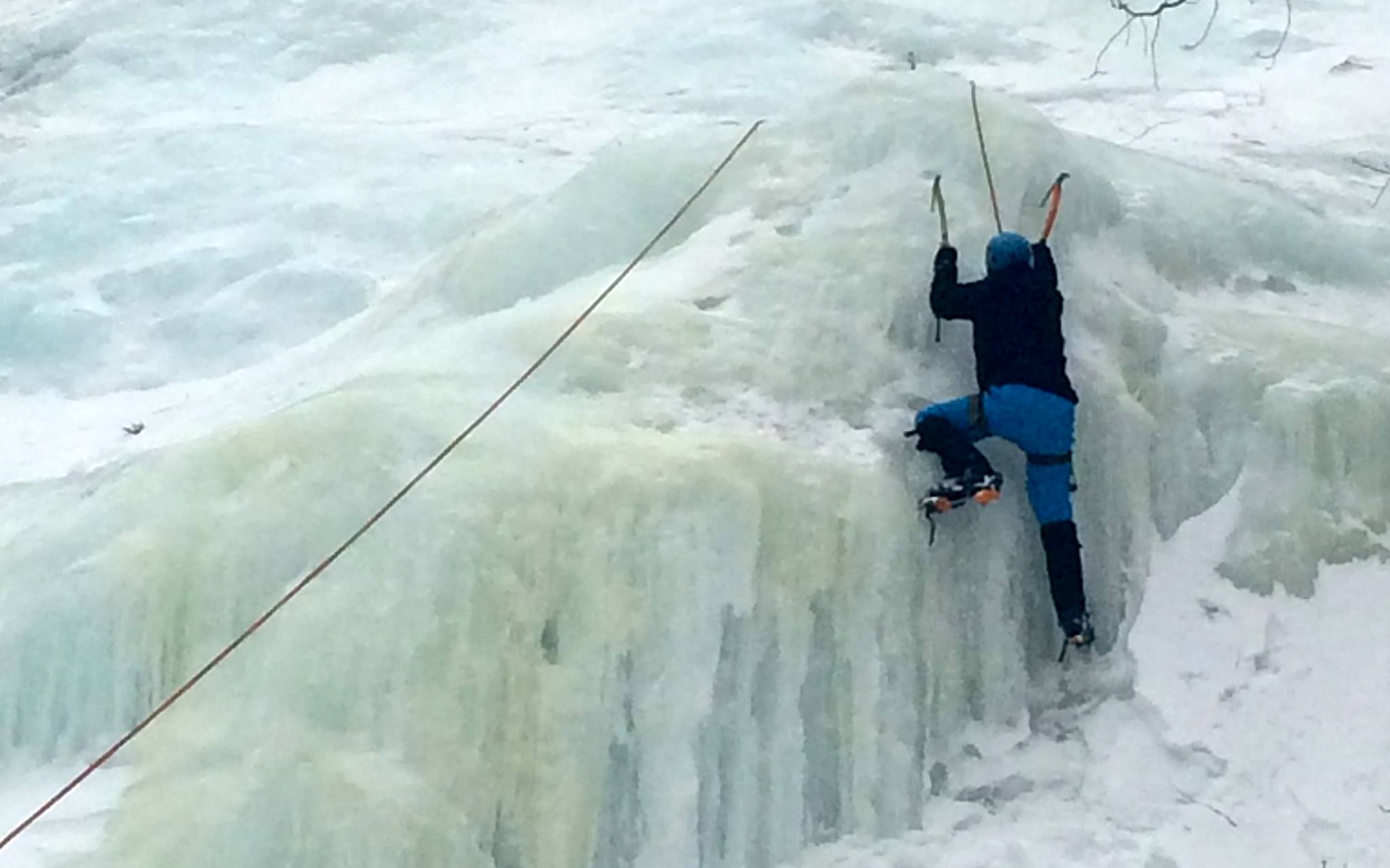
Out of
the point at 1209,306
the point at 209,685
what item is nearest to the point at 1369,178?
the point at 1209,306

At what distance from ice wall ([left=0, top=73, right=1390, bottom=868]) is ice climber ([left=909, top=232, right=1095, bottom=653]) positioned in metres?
0.15

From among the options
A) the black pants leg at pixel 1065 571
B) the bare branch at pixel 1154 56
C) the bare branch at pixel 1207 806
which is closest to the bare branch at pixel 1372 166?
the bare branch at pixel 1154 56

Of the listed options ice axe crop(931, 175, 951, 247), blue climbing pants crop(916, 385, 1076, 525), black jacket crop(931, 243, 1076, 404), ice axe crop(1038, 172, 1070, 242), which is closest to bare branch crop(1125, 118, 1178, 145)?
ice axe crop(1038, 172, 1070, 242)

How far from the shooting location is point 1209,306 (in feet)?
19.1

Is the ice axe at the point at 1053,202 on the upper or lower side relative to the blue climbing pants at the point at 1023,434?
upper

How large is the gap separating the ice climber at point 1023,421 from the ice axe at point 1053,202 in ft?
1.70

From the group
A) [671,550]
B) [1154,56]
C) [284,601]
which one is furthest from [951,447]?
[1154,56]

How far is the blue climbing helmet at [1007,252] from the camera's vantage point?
15.7 feet

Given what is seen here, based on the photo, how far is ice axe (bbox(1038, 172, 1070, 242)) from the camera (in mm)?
5293

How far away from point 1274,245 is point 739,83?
6.13 m

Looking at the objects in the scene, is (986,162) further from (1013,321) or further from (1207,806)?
(1207,806)

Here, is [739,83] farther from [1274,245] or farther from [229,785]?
[229,785]

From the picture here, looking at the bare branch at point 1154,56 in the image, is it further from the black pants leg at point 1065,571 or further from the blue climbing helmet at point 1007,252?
the black pants leg at point 1065,571

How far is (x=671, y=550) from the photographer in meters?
4.21
